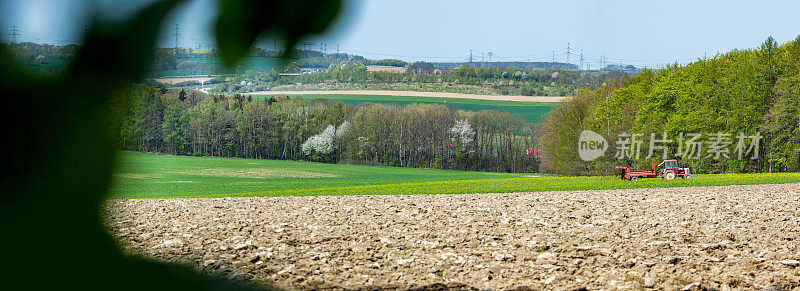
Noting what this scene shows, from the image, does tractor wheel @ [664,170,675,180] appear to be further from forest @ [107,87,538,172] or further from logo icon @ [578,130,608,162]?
forest @ [107,87,538,172]

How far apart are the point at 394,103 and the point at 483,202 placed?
55.2m

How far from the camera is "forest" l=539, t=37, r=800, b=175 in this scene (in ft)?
111

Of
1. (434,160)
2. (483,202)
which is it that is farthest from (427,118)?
(483,202)

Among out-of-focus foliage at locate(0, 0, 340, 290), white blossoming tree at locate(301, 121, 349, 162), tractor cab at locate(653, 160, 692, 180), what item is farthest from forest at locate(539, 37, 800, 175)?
out-of-focus foliage at locate(0, 0, 340, 290)

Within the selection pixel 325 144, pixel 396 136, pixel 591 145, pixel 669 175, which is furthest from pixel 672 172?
pixel 396 136

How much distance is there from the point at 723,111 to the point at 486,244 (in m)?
33.3

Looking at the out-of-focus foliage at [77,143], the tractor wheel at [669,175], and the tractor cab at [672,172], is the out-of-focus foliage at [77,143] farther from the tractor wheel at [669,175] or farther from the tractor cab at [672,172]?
the tractor cab at [672,172]

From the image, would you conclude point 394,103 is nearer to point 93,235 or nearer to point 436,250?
point 436,250

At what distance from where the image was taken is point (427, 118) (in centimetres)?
6294

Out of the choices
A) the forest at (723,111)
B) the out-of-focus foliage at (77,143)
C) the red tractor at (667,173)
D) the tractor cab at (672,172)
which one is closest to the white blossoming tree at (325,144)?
the forest at (723,111)

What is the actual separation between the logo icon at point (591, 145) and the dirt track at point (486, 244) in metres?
24.6

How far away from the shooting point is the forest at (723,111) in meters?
33.8

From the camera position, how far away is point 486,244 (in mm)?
6797

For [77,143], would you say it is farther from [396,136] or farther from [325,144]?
[396,136]
